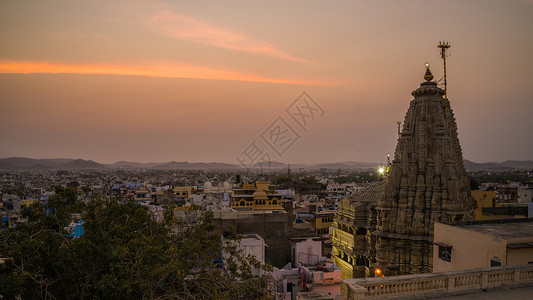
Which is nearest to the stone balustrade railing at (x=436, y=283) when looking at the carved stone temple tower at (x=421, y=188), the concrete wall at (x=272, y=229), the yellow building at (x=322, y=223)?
the carved stone temple tower at (x=421, y=188)

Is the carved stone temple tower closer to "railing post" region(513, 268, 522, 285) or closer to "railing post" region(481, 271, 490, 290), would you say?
"railing post" region(513, 268, 522, 285)

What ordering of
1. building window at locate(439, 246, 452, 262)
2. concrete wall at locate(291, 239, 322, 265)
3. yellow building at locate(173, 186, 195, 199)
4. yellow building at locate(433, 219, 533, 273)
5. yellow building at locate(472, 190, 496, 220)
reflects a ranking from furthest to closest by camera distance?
1. yellow building at locate(173, 186, 195, 199)
2. yellow building at locate(472, 190, 496, 220)
3. concrete wall at locate(291, 239, 322, 265)
4. building window at locate(439, 246, 452, 262)
5. yellow building at locate(433, 219, 533, 273)

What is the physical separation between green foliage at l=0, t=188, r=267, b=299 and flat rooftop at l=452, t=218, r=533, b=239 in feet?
29.4

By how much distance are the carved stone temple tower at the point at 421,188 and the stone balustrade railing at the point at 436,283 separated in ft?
37.5

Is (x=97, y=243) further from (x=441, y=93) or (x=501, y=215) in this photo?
(x=501, y=215)

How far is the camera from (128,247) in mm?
12672

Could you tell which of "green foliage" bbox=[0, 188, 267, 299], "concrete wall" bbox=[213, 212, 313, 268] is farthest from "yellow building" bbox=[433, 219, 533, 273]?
"concrete wall" bbox=[213, 212, 313, 268]

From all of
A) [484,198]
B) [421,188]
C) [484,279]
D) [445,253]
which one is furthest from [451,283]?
[484,198]

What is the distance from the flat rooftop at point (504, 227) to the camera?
1257 centimetres

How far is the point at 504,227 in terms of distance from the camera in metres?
14.4

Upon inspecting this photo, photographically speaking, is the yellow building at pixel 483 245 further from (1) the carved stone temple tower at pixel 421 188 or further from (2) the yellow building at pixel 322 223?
(2) the yellow building at pixel 322 223

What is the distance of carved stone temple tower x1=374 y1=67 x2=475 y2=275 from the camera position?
71.7ft

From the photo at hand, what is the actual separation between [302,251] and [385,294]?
59.3 feet

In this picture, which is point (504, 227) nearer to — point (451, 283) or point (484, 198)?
point (451, 283)
